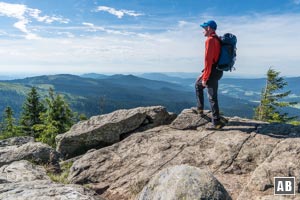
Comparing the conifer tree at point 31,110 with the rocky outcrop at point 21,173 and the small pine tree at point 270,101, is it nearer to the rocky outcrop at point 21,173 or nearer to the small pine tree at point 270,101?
the small pine tree at point 270,101

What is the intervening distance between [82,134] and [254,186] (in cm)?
1065

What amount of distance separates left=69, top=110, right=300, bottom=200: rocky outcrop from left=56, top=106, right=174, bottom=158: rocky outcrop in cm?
206

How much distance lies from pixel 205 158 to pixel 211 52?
4.76 metres

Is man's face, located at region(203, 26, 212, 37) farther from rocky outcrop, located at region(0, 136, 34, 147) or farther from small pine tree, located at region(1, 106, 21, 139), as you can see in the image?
small pine tree, located at region(1, 106, 21, 139)

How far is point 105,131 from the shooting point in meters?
17.7

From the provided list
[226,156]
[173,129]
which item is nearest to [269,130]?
[226,156]

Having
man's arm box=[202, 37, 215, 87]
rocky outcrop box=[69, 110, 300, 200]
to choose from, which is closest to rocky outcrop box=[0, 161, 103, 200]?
rocky outcrop box=[69, 110, 300, 200]

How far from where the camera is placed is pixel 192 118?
16891 millimetres

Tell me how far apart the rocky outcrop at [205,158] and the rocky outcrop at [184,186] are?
200 cm

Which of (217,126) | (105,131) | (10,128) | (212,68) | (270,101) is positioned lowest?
(10,128)

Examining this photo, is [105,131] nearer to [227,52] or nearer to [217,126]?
[217,126]

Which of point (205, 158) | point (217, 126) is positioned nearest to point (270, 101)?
point (217, 126)

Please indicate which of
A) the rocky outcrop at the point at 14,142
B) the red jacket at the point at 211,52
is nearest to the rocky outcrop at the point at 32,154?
the rocky outcrop at the point at 14,142

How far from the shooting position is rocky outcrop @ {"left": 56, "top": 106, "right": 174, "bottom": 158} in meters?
17.7
